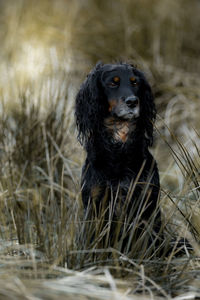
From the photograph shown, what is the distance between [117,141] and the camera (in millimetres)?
2646

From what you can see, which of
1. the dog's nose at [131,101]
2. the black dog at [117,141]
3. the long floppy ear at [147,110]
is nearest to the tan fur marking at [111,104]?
the black dog at [117,141]

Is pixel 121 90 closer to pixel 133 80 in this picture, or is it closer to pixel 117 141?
pixel 133 80

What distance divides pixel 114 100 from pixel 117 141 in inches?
9.6

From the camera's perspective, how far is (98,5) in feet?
21.5

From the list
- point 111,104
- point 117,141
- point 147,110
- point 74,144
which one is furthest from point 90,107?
point 74,144

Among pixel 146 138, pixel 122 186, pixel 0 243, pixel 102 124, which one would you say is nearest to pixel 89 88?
pixel 102 124

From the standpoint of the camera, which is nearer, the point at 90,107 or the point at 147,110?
the point at 90,107

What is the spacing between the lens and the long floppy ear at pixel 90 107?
8.79 ft

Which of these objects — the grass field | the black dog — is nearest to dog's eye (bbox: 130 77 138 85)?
the black dog

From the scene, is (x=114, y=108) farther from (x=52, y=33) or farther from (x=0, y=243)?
(x=52, y=33)

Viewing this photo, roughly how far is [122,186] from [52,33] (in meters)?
3.74

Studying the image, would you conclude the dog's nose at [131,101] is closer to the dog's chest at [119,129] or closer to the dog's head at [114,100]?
the dog's head at [114,100]

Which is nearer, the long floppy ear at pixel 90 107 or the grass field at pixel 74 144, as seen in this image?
the grass field at pixel 74 144

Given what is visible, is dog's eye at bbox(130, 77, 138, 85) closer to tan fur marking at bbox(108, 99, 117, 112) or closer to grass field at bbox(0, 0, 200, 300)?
tan fur marking at bbox(108, 99, 117, 112)
